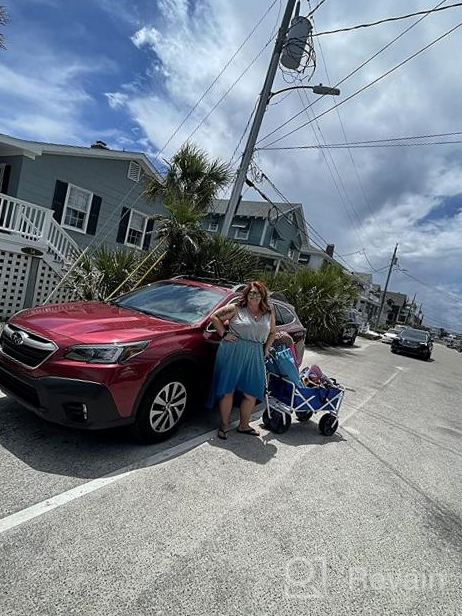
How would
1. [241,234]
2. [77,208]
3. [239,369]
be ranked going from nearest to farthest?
[239,369]
[77,208]
[241,234]

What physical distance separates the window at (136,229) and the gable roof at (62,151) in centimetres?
179

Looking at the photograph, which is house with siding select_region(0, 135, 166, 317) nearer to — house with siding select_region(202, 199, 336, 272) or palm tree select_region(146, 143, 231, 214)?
palm tree select_region(146, 143, 231, 214)

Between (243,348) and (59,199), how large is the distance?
11914 mm

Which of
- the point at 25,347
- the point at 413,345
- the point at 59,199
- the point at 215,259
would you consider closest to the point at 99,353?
the point at 25,347

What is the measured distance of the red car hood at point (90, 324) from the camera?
363 cm

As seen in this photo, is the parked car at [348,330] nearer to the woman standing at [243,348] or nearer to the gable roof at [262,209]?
the gable roof at [262,209]

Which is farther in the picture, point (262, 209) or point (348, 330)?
point (262, 209)

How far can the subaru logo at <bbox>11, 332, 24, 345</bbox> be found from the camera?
3.72 m

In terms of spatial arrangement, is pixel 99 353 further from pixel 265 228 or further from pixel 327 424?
pixel 265 228

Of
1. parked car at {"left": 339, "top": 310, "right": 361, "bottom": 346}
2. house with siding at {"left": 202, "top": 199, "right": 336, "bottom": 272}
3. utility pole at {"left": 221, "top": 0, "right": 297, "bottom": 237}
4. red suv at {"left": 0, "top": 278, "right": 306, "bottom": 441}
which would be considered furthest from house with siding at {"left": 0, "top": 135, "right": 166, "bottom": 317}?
house with siding at {"left": 202, "top": 199, "right": 336, "bottom": 272}

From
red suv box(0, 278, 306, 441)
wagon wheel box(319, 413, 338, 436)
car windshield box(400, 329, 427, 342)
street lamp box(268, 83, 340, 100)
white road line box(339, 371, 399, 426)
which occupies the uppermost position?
street lamp box(268, 83, 340, 100)

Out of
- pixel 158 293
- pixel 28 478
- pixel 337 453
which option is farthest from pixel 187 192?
pixel 28 478

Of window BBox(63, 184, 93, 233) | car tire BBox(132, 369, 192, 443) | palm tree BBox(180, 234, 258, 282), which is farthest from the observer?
window BBox(63, 184, 93, 233)

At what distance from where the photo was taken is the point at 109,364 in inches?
136
